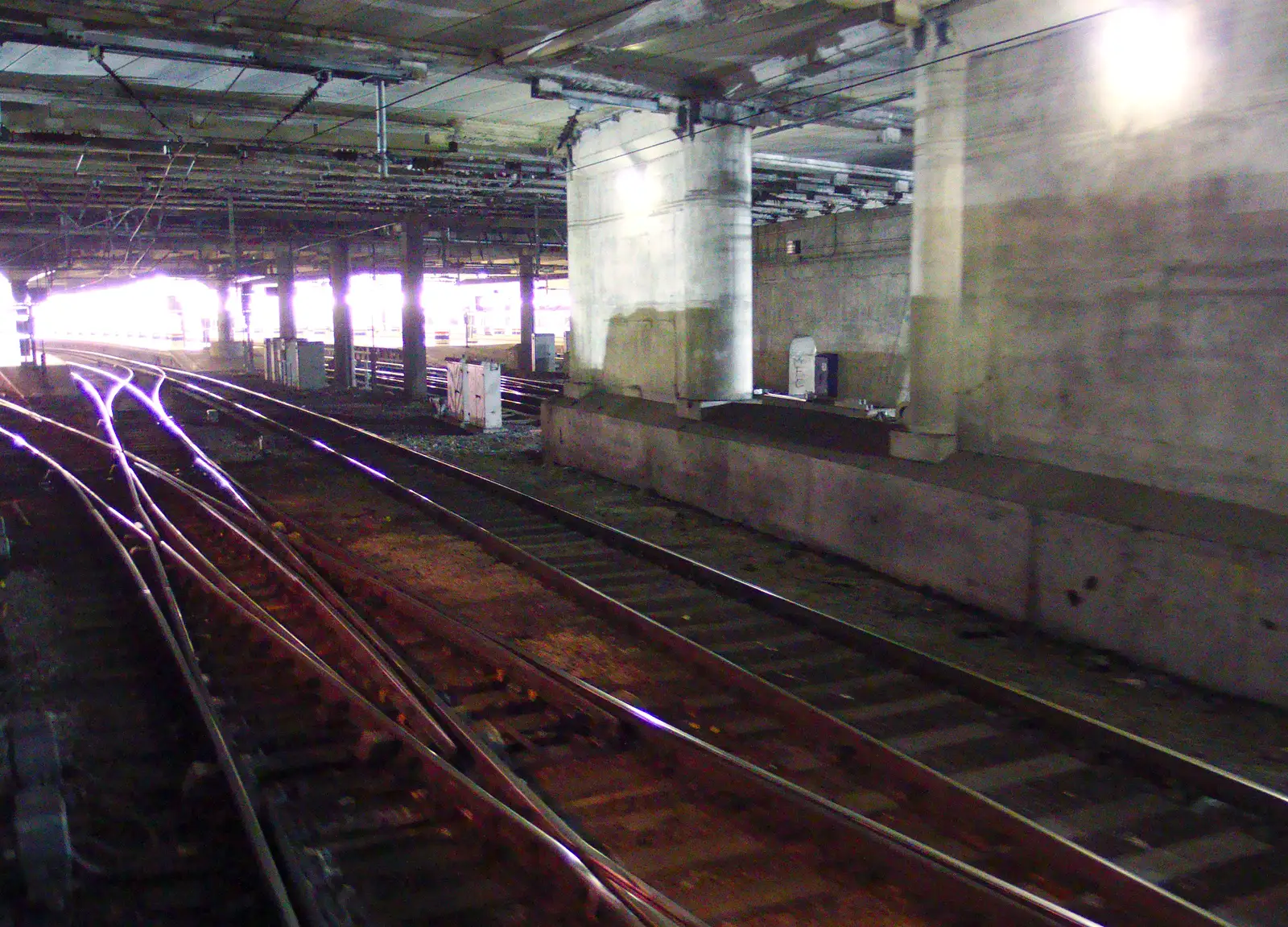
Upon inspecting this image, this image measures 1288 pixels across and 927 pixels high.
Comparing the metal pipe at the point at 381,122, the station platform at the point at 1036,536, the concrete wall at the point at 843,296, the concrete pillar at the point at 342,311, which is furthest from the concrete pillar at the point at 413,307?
the station platform at the point at 1036,536

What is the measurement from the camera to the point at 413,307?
26.3 meters

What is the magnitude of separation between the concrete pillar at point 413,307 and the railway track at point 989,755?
61.5 ft

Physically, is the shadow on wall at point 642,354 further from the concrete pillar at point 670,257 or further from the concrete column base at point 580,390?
the concrete column base at point 580,390

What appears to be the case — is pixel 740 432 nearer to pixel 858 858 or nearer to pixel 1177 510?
pixel 1177 510

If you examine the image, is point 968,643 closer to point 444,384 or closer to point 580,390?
point 580,390

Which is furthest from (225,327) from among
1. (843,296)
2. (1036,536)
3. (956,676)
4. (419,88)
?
(956,676)

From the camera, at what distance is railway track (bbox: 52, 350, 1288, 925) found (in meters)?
4.30

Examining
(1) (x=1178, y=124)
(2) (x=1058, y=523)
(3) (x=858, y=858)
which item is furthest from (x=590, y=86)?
(3) (x=858, y=858)

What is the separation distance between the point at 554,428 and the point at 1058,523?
9709 millimetres

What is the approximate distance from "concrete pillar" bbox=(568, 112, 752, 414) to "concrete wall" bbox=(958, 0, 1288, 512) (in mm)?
4657

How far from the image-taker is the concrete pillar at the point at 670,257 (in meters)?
13.1

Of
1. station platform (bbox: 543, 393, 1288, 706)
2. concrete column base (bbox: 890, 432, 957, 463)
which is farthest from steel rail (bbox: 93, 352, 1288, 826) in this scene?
concrete column base (bbox: 890, 432, 957, 463)

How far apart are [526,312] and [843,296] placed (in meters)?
16.6

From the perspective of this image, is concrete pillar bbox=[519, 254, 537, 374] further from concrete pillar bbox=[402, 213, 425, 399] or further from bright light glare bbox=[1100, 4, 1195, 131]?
bright light glare bbox=[1100, 4, 1195, 131]
